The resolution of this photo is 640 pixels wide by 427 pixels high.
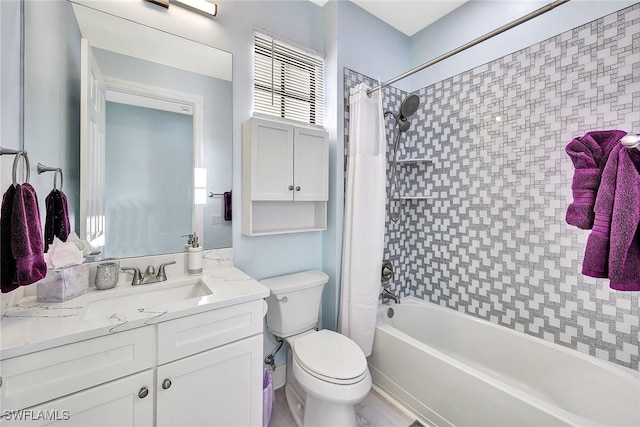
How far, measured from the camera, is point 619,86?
1.41 meters

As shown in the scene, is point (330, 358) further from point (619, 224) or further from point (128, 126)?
point (128, 126)

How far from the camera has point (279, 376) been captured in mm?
1926

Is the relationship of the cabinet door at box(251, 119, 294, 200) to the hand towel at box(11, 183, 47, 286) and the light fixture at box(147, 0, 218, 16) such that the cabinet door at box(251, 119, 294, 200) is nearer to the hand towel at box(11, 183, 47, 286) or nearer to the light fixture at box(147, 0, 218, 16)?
the light fixture at box(147, 0, 218, 16)

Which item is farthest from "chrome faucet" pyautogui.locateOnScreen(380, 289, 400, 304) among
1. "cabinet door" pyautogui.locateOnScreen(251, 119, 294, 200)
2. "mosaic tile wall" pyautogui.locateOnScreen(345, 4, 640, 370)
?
"cabinet door" pyautogui.locateOnScreen(251, 119, 294, 200)

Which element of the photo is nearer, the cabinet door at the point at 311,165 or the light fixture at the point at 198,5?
the light fixture at the point at 198,5

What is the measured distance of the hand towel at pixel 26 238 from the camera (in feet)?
2.76

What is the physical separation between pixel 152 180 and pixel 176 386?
102cm

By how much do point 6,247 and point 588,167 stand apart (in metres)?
2.13

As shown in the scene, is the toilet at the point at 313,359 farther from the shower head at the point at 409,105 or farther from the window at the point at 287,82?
the shower head at the point at 409,105

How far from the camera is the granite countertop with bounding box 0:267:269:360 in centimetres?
82

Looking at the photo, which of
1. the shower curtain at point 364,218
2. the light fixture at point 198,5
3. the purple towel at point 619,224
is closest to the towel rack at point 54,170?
the light fixture at point 198,5

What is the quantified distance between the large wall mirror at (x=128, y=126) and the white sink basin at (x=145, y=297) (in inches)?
8.9

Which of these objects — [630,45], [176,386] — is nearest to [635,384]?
[630,45]

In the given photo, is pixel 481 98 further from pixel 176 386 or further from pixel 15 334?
pixel 15 334
